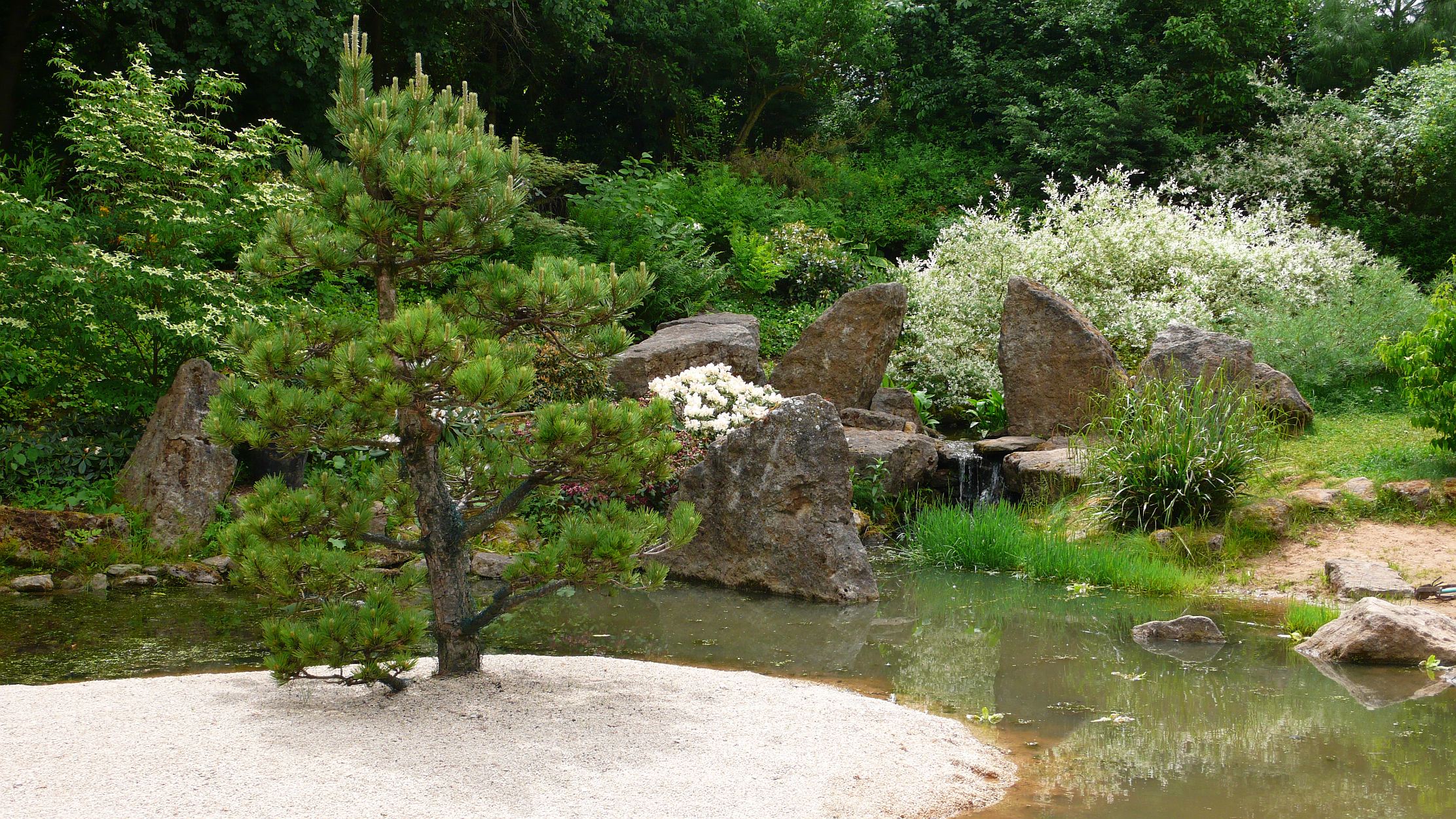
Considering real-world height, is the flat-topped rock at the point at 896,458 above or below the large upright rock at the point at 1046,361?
below

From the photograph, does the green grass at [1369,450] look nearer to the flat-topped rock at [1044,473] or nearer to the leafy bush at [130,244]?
the flat-topped rock at [1044,473]

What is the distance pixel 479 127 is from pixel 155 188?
523cm

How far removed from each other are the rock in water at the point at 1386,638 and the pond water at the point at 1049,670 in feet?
0.51

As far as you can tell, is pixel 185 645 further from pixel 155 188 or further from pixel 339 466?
pixel 155 188

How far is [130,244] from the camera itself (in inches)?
336

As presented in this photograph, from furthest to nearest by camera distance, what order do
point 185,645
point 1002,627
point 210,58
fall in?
point 210,58 → point 1002,627 → point 185,645

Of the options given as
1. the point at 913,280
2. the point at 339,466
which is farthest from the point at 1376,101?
the point at 339,466

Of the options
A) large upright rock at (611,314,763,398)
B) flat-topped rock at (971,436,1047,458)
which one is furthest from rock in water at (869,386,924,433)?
large upright rock at (611,314,763,398)

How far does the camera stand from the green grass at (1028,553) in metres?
7.61

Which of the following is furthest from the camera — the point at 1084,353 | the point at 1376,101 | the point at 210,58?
the point at 1376,101

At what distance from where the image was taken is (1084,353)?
434 inches

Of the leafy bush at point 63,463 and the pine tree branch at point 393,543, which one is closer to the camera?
the pine tree branch at point 393,543

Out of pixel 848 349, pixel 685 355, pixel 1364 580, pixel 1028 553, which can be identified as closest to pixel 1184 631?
pixel 1364 580

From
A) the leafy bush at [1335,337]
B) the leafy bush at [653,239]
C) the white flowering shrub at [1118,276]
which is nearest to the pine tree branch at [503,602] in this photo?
the leafy bush at [653,239]
